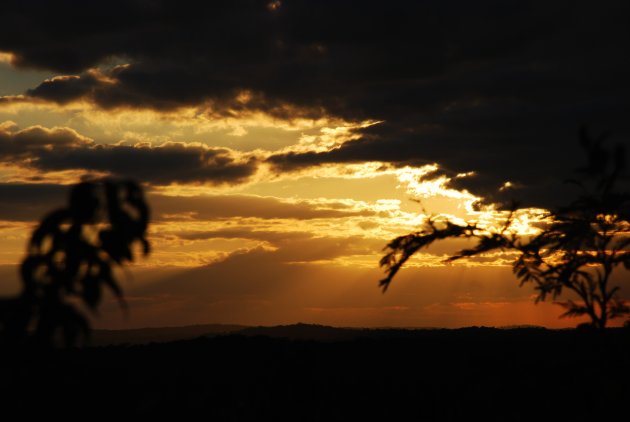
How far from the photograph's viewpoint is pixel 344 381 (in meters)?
22.3

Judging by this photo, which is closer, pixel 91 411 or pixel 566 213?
pixel 91 411

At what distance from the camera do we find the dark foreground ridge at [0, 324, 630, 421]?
63.6ft

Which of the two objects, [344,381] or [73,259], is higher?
[73,259]

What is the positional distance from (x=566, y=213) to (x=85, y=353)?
53.9ft

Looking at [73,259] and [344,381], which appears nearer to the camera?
[73,259]

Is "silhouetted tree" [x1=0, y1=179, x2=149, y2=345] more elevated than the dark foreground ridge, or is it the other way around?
"silhouetted tree" [x1=0, y1=179, x2=149, y2=345]

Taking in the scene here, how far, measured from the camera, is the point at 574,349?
28.5 metres

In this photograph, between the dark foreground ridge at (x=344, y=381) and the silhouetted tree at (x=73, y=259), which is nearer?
the silhouetted tree at (x=73, y=259)

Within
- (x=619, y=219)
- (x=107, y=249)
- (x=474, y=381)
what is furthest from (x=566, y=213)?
(x=107, y=249)

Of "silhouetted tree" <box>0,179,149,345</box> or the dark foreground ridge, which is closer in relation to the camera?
"silhouetted tree" <box>0,179,149,345</box>

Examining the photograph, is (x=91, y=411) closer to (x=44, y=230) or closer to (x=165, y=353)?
(x=165, y=353)

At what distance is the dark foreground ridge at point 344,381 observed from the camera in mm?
19375

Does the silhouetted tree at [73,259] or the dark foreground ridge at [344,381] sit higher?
the silhouetted tree at [73,259]

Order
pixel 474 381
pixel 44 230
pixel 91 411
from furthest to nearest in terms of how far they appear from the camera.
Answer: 1. pixel 474 381
2. pixel 91 411
3. pixel 44 230
